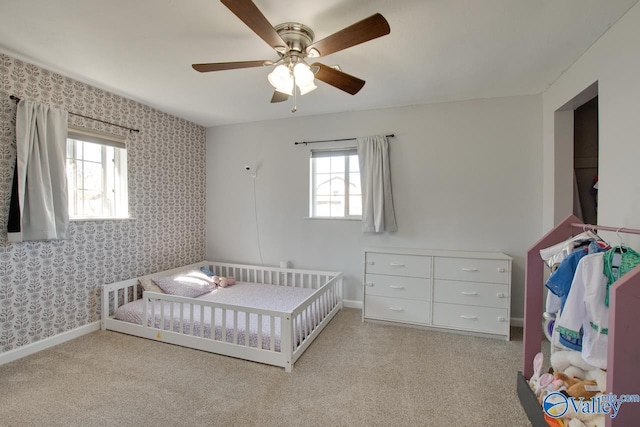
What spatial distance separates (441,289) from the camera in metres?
2.66

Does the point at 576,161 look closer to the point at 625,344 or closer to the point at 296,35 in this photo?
the point at 625,344

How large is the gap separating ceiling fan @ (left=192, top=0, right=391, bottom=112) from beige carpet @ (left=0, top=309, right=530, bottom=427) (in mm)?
1985

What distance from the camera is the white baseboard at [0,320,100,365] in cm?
211

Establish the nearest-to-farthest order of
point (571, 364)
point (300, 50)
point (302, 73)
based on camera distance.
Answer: point (571, 364) → point (302, 73) → point (300, 50)

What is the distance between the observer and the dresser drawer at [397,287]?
2.71m

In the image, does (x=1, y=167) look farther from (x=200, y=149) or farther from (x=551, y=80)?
(x=551, y=80)

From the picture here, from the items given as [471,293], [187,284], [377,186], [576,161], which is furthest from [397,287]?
[187,284]

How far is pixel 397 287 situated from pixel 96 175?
327 cm

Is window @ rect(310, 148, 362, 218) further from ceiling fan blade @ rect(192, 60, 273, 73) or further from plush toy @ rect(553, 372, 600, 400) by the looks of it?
plush toy @ rect(553, 372, 600, 400)

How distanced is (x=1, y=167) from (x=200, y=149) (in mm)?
2009

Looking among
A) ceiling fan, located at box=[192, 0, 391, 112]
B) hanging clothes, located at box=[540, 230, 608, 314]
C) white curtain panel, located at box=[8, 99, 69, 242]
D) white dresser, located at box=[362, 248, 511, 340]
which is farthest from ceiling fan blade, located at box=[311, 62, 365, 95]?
white curtain panel, located at box=[8, 99, 69, 242]

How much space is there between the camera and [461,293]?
8.54 feet

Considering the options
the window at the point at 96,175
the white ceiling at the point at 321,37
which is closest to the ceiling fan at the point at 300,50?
the white ceiling at the point at 321,37

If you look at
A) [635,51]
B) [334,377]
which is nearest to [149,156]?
[334,377]
